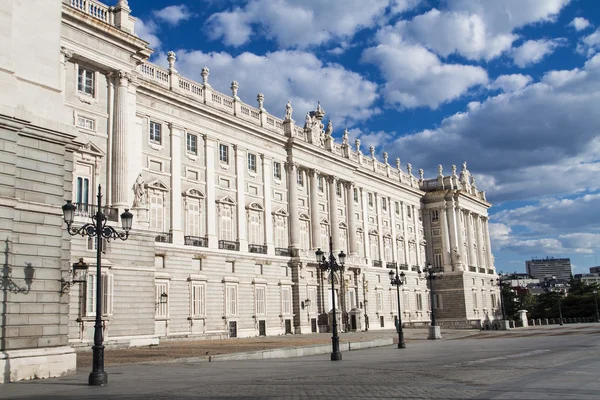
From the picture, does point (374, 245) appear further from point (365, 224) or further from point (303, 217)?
point (303, 217)

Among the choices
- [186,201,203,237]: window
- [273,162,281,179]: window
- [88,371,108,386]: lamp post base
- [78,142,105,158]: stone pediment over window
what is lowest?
[88,371,108,386]: lamp post base

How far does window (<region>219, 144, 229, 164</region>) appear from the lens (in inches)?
1773

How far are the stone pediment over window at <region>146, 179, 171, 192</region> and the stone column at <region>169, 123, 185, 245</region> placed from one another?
65 cm

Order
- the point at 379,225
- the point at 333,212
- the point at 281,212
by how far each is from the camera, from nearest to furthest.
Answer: the point at 281,212, the point at 333,212, the point at 379,225

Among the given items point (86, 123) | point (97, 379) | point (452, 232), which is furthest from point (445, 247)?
point (97, 379)

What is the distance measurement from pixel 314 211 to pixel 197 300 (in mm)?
16990

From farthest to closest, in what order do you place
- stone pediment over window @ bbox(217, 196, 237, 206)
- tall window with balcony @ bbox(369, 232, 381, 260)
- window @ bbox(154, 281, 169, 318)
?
tall window with balcony @ bbox(369, 232, 381, 260) < stone pediment over window @ bbox(217, 196, 237, 206) < window @ bbox(154, 281, 169, 318)

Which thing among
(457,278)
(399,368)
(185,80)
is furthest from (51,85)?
(457,278)

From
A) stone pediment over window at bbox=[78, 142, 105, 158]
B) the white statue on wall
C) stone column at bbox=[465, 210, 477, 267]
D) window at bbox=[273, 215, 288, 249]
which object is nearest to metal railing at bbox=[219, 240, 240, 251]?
window at bbox=[273, 215, 288, 249]

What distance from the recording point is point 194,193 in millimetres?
41500

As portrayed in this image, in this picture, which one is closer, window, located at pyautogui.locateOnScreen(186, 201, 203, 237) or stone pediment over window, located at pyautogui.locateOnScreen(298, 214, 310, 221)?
window, located at pyautogui.locateOnScreen(186, 201, 203, 237)

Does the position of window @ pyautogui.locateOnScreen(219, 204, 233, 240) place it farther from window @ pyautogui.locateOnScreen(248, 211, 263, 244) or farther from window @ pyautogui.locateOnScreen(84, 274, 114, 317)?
window @ pyautogui.locateOnScreen(84, 274, 114, 317)

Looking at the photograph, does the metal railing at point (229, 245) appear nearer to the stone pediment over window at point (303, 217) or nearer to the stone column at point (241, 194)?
the stone column at point (241, 194)

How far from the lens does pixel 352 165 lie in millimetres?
61125
